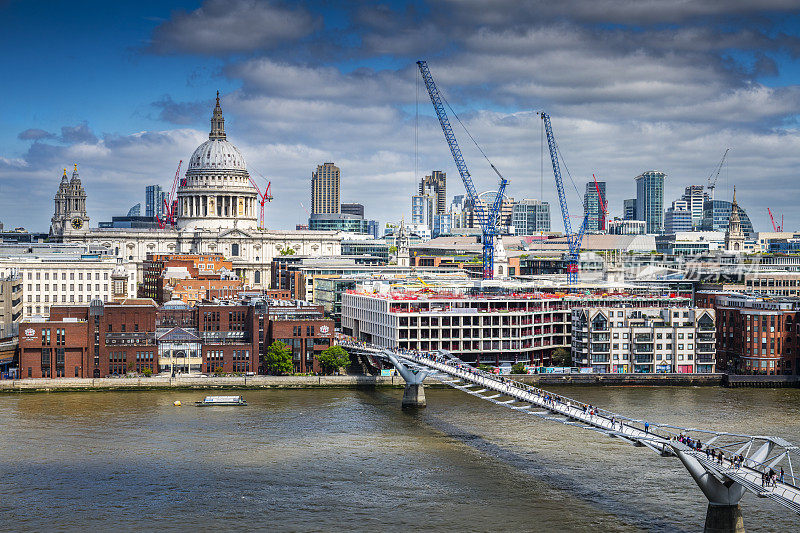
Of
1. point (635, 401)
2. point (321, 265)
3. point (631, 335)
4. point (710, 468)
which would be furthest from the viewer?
point (321, 265)

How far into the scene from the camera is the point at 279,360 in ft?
196

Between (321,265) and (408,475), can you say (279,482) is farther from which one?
(321,265)

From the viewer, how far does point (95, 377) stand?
58.1m

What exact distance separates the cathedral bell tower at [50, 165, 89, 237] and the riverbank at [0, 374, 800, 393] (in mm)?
72673

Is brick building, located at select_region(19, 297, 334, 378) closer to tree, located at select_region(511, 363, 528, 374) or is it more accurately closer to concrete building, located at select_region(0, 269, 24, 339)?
concrete building, located at select_region(0, 269, 24, 339)

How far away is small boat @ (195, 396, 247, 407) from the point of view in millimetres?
51344

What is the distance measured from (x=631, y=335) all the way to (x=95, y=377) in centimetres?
2895

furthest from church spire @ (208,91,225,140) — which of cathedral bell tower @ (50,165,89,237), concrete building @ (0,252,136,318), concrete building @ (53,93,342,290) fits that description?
concrete building @ (0,252,136,318)

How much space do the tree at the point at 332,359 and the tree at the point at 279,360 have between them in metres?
1.69

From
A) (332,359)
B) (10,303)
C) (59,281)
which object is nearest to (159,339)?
(332,359)

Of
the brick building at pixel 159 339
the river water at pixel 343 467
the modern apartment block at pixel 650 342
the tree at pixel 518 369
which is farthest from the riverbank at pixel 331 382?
the river water at pixel 343 467

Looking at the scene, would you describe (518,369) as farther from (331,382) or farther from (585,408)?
(585,408)

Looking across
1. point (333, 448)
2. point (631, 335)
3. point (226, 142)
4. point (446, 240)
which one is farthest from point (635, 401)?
point (446, 240)

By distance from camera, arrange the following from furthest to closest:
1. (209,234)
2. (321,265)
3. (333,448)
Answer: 1. (209,234)
2. (321,265)
3. (333,448)
